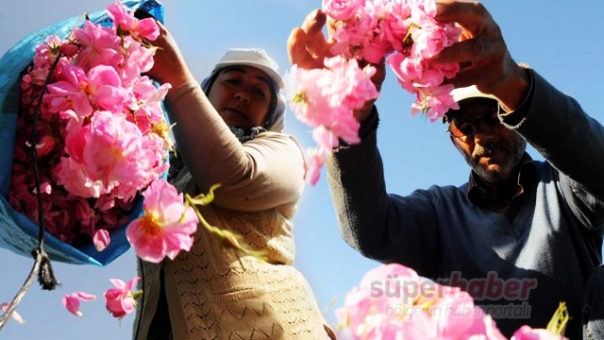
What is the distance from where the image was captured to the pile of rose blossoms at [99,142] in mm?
753

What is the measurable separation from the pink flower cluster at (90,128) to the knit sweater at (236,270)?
0.71ft

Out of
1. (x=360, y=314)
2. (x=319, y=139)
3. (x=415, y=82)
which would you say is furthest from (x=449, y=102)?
(x=360, y=314)

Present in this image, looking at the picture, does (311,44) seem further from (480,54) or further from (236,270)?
(236,270)

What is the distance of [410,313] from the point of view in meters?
0.64

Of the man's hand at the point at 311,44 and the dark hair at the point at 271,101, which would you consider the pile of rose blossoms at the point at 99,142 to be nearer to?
the man's hand at the point at 311,44

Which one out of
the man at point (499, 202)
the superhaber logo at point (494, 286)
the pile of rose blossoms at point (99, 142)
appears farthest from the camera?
the superhaber logo at point (494, 286)

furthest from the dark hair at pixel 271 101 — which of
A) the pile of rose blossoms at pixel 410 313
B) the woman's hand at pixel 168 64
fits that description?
the pile of rose blossoms at pixel 410 313

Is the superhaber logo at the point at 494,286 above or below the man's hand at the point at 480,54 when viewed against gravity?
below

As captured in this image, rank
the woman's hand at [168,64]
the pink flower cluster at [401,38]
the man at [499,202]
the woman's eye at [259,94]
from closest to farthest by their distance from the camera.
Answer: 1. the pink flower cluster at [401,38]
2. the woman's hand at [168,64]
3. the man at [499,202]
4. the woman's eye at [259,94]

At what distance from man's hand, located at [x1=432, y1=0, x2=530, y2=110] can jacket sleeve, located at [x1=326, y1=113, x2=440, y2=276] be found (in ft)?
0.97

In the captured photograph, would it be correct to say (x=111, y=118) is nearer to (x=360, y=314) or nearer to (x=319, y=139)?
(x=319, y=139)

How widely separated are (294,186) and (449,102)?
15.9 inches

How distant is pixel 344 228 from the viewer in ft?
5.05

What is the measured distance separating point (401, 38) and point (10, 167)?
0.55 meters
